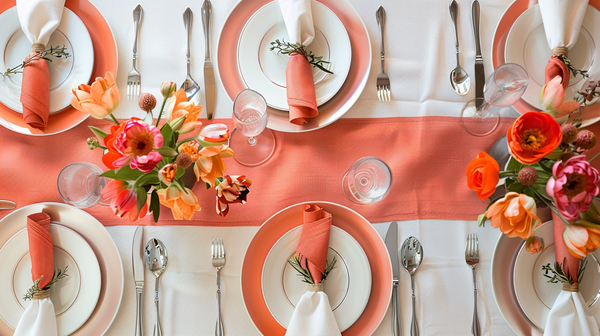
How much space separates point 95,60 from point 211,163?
1.98ft

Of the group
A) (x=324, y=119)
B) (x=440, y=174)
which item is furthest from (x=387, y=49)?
(x=440, y=174)

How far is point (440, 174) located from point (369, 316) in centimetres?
44

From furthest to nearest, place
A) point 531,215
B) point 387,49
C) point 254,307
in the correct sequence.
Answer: point 387,49
point 254,307
point 531,215

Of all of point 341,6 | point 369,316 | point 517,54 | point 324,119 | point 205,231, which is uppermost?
point 341,6

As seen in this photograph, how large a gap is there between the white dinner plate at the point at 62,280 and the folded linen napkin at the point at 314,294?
0.54 m

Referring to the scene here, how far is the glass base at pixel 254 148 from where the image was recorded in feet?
3.47

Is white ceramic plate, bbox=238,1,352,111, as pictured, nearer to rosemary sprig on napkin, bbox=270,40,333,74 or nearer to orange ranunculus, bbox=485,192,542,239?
rosemary sprig on napkin, bbox=270,40,333,74

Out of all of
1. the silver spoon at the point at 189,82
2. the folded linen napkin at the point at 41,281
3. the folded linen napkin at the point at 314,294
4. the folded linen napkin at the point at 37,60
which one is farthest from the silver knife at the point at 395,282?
the folded linen napkin at the point at 37,60

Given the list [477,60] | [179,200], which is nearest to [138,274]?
[179,200]

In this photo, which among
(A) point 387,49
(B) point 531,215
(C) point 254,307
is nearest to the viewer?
(B) point 531,215

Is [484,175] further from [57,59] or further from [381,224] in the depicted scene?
[57,59]

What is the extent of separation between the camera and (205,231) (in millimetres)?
1054

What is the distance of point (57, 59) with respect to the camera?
1.06 meters

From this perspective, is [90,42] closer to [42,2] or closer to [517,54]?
[42,2]
